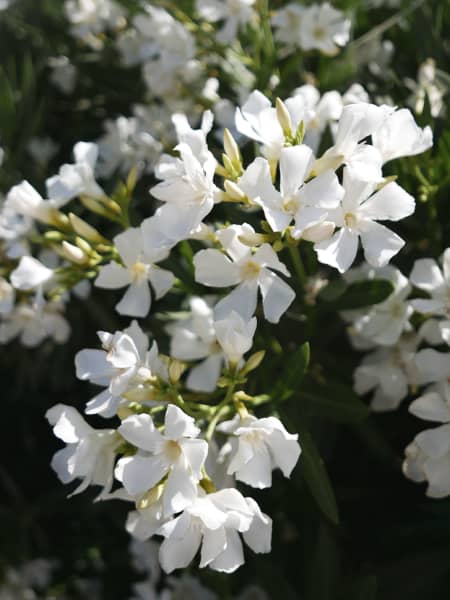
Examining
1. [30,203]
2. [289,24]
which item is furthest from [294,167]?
[289,24]

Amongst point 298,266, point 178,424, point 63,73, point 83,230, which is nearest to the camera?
point 178,424

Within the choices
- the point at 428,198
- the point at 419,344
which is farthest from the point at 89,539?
the point at 428,198

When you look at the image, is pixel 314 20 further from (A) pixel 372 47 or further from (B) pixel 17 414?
(B) pixel 17 414

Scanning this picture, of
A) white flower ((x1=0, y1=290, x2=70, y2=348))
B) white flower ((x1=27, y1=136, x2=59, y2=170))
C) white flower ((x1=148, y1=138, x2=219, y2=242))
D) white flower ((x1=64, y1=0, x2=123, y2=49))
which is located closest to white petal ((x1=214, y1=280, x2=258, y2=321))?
white flower ((x1=148, y1=138, x2=219, y2=242))

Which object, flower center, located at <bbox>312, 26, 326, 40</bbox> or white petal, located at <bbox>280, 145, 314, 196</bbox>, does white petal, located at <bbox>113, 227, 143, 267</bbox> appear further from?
flower center, located at <bbox>312, 26, 326, 40</bbox>

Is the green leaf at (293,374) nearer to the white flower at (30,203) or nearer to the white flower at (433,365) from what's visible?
the white flower at (433,365)

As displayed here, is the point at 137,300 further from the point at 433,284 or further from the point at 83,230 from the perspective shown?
the point at 433,284
